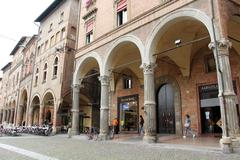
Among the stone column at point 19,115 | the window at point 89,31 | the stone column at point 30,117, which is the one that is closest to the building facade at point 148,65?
the window at point 89,31

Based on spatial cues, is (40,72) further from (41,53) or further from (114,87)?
(114,87)

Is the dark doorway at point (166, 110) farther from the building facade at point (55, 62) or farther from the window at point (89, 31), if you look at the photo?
the building facade at point (55, 62)

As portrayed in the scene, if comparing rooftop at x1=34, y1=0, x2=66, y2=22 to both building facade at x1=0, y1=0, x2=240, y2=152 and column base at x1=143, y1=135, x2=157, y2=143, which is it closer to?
building facade at x1=0, y1=0, x2=240, y2=152

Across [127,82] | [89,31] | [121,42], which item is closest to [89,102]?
[127,82]

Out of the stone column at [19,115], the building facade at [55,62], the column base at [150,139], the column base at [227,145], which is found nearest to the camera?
the column base at [227,145]

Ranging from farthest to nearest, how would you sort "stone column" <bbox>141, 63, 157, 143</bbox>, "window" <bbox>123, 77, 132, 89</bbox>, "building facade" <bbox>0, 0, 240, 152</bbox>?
"window" <bbox>123, 77, 132, 89</bbox>, "stone column" <bbox>141, 63, 157, 143</bbox>, "building facade" <bbox>0, 0, 240, 152</bbox>

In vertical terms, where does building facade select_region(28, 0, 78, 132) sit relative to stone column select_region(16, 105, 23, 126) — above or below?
above

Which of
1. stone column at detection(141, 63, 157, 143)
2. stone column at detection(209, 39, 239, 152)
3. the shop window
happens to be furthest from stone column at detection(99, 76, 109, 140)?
stone column at detection(209, 39, 239, 152)

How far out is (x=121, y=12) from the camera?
1527 centimetres

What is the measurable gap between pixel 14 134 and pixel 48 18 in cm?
1406

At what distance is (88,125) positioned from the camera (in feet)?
75.0

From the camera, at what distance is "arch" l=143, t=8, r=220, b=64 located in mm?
9555

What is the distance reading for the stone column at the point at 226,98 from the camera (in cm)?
780

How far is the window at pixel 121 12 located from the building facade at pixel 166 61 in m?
0.06
